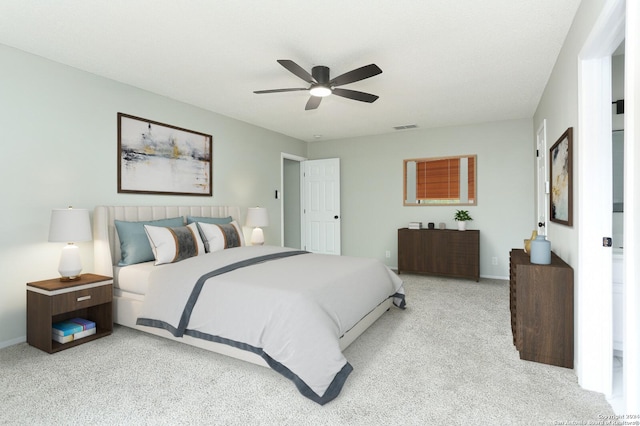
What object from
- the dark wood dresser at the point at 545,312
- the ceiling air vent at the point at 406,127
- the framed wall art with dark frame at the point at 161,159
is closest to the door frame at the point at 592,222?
the dark wood dresser at the point at 545,312

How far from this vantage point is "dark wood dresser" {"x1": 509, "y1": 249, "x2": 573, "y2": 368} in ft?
7.78

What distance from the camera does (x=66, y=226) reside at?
2.84m

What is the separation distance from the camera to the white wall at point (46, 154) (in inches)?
112

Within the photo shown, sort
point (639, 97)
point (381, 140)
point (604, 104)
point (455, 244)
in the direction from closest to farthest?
point (639, 97) < point (604, 104) < point (455, 244) < point (381, 140)

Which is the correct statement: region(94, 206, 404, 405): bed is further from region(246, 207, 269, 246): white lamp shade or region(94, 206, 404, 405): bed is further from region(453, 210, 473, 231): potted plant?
region(453, 210, 473, 231): potted plant

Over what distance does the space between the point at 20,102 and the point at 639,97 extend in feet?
13.6

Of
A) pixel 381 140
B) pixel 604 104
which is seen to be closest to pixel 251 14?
pixel 604 104

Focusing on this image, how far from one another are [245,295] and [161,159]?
2431 millimetres

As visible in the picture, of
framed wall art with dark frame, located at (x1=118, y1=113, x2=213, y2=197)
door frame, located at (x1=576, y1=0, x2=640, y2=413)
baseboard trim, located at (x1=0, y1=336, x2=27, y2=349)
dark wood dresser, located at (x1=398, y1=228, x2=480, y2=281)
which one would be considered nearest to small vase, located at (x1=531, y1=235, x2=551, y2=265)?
door frame, located at (x1=576, y1=0, x2=640, y2=413)

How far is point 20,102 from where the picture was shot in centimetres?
290

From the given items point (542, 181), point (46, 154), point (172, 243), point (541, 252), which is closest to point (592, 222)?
point (541, 252)

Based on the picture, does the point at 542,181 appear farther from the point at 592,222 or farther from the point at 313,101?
the point at 313,101

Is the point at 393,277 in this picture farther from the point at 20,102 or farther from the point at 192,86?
the point at 20,102

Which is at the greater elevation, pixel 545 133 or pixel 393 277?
pixel 545 133
